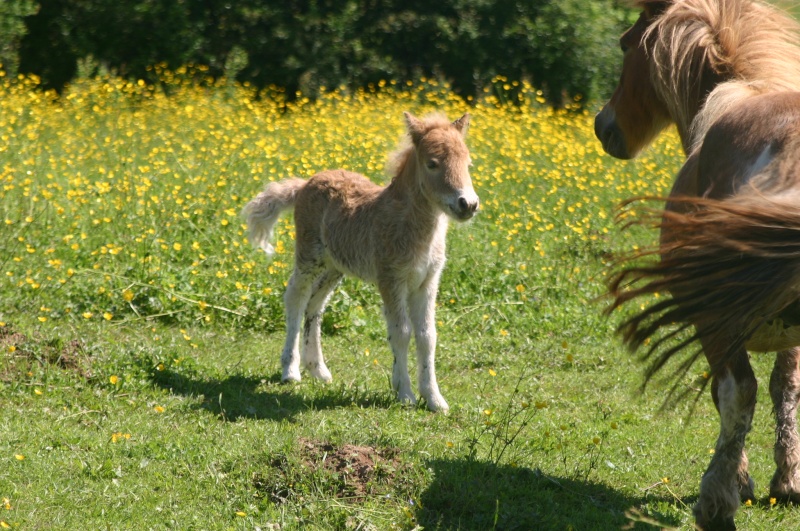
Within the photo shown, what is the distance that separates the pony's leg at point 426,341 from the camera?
593 centimetres

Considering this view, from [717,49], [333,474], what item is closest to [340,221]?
[333,474]

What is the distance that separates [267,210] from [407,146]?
1240 mm

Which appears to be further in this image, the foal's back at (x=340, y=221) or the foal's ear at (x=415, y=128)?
the foal's back at (x=340, y=221)

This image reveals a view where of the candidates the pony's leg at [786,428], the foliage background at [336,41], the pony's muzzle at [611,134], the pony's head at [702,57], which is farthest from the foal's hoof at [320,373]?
the foliage background at [336,41]

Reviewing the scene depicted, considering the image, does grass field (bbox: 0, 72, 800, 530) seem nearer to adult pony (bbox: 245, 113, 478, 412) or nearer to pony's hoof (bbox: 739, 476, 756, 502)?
pony's hoof (bbox: 739, 476, 756, 502)

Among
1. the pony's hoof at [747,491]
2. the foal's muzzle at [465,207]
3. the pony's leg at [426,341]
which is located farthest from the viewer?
the pony's leg at [426,341]

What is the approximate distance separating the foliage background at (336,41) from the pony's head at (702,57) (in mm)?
10825

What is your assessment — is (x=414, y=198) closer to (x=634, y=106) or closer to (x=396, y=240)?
(x=396, y=240)

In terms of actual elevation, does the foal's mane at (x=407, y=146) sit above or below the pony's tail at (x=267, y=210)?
above

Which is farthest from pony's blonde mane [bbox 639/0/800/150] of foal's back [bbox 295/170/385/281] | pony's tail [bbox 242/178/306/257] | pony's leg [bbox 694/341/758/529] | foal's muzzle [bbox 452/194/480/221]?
pony's tail [bbox 242/178/306/257]

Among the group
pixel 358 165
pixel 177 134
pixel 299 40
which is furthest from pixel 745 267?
pixel 299 40

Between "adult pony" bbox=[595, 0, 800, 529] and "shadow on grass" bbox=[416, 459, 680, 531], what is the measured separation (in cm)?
59

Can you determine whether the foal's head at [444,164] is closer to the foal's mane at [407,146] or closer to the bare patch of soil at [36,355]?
the foal's mane at [407,146]

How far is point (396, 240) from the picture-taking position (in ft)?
19.8
